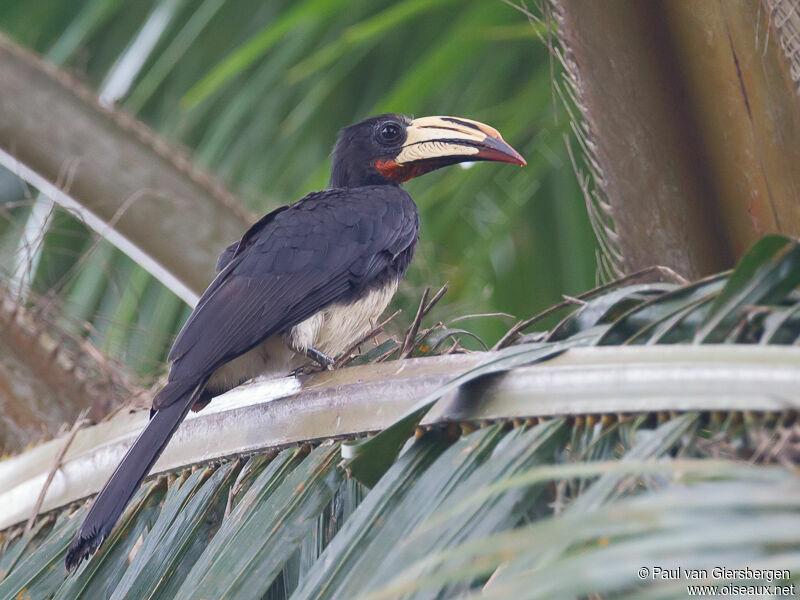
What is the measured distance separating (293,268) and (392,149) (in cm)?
97

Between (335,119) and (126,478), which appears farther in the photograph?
(335,119)

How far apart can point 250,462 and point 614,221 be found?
0.96 meters

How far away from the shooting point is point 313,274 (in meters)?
3.13

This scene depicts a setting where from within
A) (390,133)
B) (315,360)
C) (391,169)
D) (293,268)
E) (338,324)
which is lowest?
(315,360)

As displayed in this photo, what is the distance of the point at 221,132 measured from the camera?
4.96 meters

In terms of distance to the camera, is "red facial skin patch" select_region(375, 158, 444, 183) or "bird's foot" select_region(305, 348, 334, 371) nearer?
"bird's foot" select_region(305, 348, 334, 371)

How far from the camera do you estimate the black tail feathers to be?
2.14 meters

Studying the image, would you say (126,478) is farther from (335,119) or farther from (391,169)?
(335,119)

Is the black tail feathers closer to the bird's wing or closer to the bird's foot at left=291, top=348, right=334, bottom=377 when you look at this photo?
the bird's wing

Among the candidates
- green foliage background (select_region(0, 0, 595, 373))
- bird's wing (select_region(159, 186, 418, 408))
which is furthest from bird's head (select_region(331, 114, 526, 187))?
green foliage background (select_region(0, 0, 595, 373))

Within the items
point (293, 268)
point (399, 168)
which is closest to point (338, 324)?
point (293, 268)

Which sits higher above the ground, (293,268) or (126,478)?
Result: (293,268)

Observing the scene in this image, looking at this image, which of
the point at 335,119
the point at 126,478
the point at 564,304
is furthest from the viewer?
the point at 335,119

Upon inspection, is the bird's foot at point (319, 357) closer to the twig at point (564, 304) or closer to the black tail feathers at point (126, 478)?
the black tail feathers at point (126, 478)
